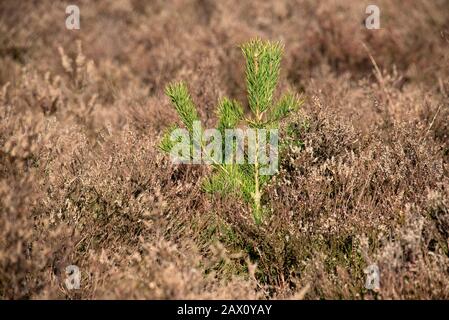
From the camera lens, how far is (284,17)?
7.66 metres

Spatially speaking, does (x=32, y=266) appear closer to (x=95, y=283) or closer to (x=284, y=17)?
(x=95, y=283)
